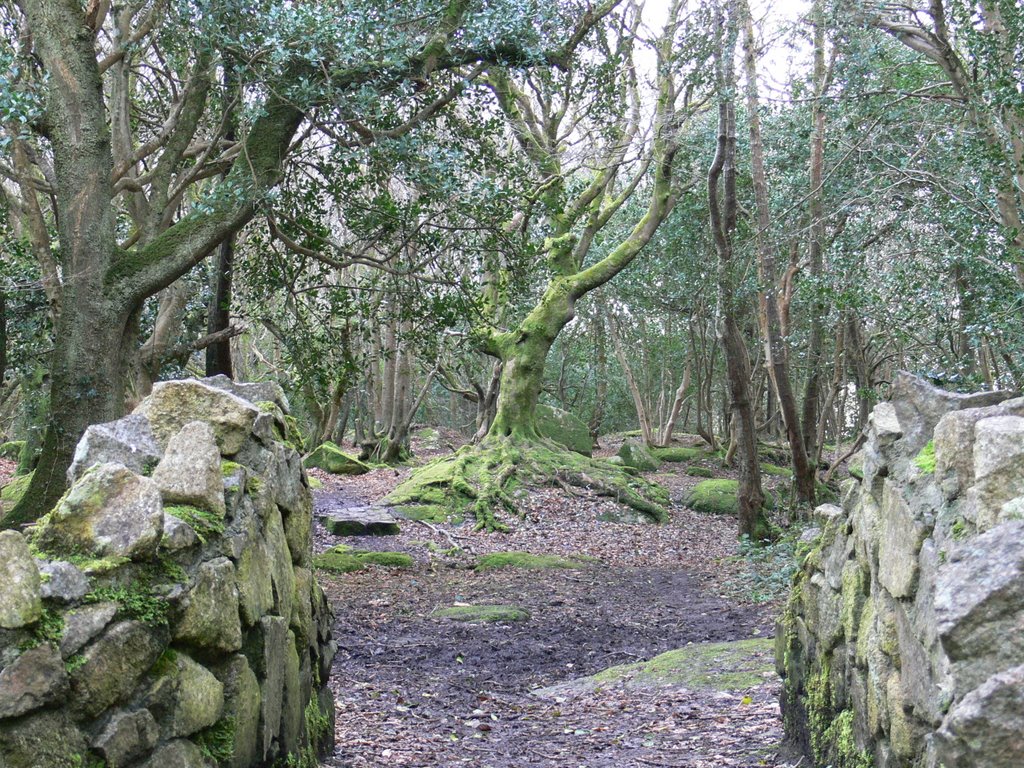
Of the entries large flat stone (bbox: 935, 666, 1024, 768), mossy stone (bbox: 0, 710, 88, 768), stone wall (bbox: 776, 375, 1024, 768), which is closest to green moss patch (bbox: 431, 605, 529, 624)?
stone wall (bbox: 776, 375, 1024, 768)

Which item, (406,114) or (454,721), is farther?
(406,114)

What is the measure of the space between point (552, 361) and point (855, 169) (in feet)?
87.6

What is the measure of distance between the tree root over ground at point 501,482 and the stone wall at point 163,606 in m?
11.8

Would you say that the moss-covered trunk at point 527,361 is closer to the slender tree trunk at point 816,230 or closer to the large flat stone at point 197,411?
the slender tree trunk at point 816,230

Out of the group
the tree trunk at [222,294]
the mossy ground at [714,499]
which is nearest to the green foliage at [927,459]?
the tree trunk at [222,294]

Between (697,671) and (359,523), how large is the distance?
27.0ft

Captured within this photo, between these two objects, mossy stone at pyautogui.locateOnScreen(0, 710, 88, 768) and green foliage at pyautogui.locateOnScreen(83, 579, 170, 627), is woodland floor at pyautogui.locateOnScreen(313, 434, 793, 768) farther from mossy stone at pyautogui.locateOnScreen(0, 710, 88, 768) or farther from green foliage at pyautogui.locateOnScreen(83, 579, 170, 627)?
mossy stone at pyautogui.locateOnScreen(0, 710, 88, 768)

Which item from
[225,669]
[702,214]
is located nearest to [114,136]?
Answer: [225,669]

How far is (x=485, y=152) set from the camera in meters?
11.3

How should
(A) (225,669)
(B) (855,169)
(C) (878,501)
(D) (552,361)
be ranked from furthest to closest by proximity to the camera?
(D) (552,361), (B) (855,169), (C) (878,501), (A) (225,669)

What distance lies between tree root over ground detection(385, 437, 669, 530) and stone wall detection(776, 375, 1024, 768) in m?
11.5

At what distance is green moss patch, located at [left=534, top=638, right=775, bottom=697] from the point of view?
7.29 meters

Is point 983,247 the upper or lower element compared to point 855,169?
lower

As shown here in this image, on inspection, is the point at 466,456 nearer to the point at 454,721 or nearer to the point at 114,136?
the point at 114,136
